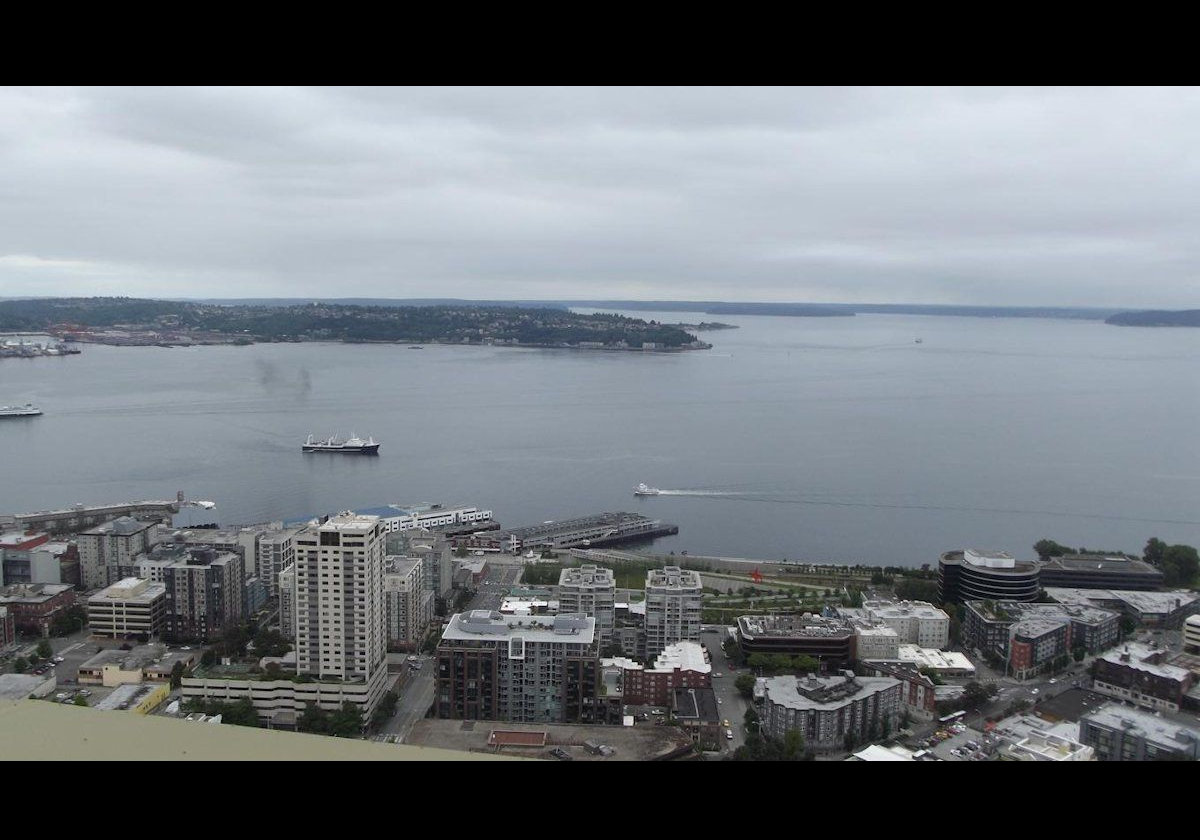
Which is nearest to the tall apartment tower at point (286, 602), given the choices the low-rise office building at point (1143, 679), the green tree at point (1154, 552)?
the low-rise office building at point (1143, 679)

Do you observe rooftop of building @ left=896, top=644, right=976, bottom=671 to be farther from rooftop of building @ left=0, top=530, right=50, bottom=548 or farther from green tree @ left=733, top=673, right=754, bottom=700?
rooftop of building @ left=0, top=530, right=50, bottom=548

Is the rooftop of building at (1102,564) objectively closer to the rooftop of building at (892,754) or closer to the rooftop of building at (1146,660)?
the rooftop of building at (1146,660)

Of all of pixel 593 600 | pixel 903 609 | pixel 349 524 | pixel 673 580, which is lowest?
pixel 903 609

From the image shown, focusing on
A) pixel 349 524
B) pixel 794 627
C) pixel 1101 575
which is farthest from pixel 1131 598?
pixel 349 524

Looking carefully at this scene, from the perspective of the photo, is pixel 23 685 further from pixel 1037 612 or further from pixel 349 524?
pixel 1037 612

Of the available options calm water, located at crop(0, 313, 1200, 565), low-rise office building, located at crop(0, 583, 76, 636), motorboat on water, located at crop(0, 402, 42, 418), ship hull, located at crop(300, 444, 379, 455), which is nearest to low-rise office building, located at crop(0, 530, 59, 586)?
low-rise office building, located at crop(0, 583, 76, 636)
